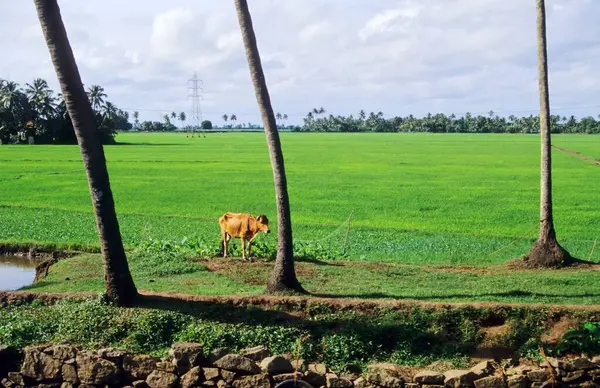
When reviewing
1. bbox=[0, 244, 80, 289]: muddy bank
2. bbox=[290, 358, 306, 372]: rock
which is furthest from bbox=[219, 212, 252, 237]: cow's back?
bbox=[290, 358, 306, 372]: rock

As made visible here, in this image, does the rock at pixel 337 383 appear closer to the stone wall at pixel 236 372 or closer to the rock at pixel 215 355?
the stone wall at pixel 236 372

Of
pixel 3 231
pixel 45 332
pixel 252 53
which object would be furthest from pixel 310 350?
pixel 3 231

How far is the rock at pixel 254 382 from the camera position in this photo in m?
8.67

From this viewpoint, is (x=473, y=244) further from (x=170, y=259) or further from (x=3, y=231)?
(x=3, y=231)

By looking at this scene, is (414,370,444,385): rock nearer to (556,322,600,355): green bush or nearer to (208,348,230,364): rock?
(556,322,600,355): green bush

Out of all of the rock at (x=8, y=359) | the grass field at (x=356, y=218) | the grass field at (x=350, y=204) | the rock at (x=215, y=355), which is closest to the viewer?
the rock at (x=215, y=355)

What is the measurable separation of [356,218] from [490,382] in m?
17.5

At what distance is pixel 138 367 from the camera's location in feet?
29.5

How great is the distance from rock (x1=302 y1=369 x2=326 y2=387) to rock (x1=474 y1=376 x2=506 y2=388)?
1.94 m

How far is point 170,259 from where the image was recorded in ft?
→ 52.2

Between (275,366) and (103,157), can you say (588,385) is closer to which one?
(275,366)

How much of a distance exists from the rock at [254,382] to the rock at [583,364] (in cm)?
398

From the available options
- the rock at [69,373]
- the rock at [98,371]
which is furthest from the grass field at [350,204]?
the rock at [69,373]

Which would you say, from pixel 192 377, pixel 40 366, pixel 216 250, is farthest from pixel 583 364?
pixel 216 250
